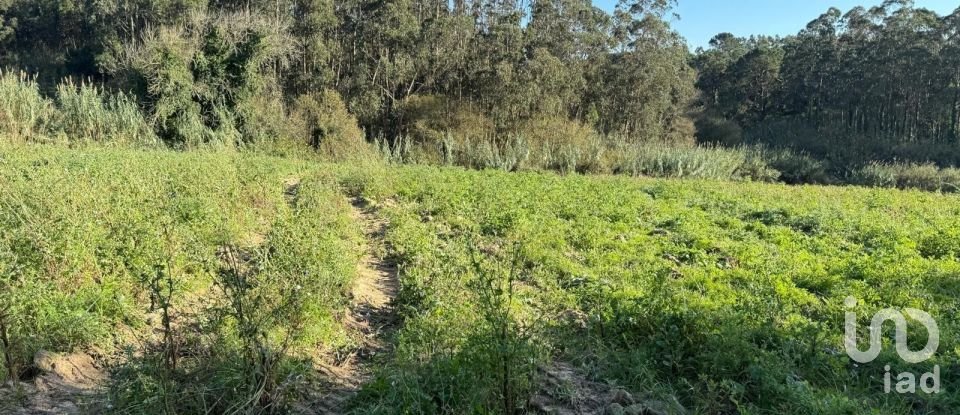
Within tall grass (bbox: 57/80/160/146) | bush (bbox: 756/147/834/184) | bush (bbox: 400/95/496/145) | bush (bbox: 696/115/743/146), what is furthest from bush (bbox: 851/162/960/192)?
tall grass (bbox: 57/80/160/146)

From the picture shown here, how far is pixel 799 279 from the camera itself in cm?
536

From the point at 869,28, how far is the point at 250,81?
4416cm

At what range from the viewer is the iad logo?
328cm

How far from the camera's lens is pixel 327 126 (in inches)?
846

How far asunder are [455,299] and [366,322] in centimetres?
75

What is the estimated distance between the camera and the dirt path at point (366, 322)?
3.17 metres

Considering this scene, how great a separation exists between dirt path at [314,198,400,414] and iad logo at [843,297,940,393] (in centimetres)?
319

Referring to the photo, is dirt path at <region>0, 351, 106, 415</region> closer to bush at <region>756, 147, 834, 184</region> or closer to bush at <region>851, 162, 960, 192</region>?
bush at <region>851, 162, 960, 192</region>

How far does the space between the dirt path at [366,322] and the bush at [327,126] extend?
13.9 meters

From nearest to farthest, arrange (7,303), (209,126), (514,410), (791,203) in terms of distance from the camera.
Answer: (514,410) → (7,303) → (791,203) → (209,126)

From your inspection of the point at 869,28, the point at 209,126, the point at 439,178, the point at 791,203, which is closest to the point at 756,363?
the point at 791,203

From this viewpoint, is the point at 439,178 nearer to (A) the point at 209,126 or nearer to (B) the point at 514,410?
(B) the point at 514,410

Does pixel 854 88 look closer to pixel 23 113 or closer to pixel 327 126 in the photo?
pixel 327 126

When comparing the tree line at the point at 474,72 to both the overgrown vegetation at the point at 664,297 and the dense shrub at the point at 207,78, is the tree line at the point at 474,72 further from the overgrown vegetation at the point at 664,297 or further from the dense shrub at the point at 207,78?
the overgrown vegetation at the point at 664,297
